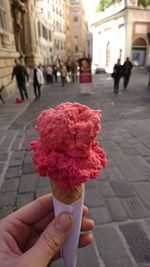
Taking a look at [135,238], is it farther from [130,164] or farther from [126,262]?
[130,164]

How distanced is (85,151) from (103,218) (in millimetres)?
Result: 1731

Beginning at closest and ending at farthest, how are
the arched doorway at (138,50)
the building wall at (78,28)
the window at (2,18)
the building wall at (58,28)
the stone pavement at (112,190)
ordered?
the stone pavement at (112,190) < the window at (2,18) < the arched doorway at (138,50) < the building wall at (58,28) < the building wall at (78,28)

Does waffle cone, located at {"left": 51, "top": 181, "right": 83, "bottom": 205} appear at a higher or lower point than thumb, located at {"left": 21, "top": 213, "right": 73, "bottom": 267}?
higher

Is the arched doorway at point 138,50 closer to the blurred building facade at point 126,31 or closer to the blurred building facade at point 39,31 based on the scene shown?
the blurred building facade at point 126,31

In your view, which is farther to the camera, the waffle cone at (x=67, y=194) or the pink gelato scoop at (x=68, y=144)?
the waffle cone at (x=67, y=194)

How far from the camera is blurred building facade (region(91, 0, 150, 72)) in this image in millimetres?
27469

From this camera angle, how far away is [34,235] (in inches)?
67.9

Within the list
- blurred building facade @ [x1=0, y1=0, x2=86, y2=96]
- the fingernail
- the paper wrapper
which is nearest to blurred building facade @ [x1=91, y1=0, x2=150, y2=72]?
blurred building facade @ [x1=0, y1=0, x2=86, y2=96]

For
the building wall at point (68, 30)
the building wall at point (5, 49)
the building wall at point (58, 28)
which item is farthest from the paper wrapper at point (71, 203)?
the building wall at point (68, 30)

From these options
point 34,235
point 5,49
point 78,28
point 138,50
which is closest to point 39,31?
point 138,50

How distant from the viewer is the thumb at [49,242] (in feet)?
4.00

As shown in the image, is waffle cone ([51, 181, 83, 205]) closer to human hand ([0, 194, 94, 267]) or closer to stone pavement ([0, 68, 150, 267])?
human hand ([0, 194, 94, 267])

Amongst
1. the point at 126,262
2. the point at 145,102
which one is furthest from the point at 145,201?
the point at 145,102

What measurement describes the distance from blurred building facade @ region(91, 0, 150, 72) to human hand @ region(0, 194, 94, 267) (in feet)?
98.1
